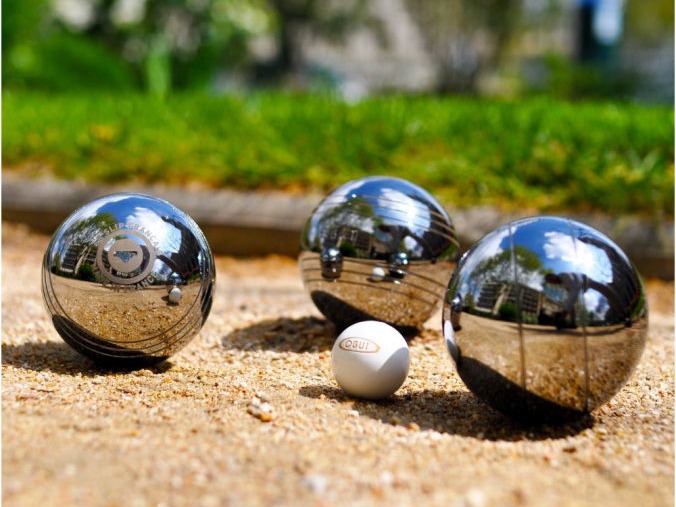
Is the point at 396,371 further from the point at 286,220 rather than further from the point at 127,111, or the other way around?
the point at 127,111

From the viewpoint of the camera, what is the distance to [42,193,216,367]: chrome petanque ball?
385 cm

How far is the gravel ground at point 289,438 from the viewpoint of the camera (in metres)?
2.63

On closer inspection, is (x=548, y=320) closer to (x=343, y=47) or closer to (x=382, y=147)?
(x=382, y=147)

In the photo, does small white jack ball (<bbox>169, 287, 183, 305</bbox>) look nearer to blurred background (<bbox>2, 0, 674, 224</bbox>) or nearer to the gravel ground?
the gravel ground

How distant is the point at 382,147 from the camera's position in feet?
25.9

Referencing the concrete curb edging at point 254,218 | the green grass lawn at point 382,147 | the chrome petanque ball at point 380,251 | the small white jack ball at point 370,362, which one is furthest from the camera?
the green grass lawn at point 382,147

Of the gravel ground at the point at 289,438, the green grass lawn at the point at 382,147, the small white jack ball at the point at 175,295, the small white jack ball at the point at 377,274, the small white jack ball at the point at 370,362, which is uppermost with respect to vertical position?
the green grass lawn at the point at 382,147

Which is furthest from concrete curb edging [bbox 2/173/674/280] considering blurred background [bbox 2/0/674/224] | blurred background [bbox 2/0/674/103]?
blurred background [bbox 2/0/674/103]

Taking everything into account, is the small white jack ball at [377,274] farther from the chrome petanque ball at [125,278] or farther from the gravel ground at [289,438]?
the chrome petanque ball at [125,278]

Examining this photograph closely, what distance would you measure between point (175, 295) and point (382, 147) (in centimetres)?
433

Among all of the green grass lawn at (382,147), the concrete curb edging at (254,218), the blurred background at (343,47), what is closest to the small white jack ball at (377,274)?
the concrete curb edging at (254,218)

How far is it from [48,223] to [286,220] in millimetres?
2560

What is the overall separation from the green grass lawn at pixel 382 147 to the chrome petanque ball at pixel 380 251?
2.53 meters

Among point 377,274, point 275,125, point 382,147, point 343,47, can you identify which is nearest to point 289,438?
→ point 377,274
